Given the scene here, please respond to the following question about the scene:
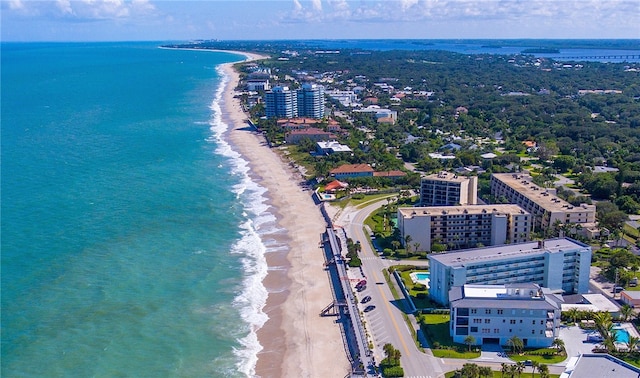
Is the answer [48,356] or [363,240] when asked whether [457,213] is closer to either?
[363,240]

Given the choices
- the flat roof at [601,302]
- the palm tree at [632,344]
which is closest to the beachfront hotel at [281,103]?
the flat roof at [601,302]

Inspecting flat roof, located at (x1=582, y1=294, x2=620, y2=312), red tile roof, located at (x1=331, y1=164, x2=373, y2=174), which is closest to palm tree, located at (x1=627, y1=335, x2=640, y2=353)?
flat roof, located at (x1=582, y1=294, x2=620, y2=312)

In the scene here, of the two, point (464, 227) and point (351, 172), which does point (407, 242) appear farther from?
point (351, 172)

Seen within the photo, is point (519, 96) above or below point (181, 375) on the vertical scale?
above

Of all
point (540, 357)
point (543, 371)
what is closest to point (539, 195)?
point (540, 357)

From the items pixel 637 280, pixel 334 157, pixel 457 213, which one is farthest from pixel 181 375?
pixel 334 157

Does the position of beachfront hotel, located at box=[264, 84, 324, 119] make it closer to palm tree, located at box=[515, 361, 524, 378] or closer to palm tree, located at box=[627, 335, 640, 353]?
palm tree, located at box=[627, 335, 640, 353]
